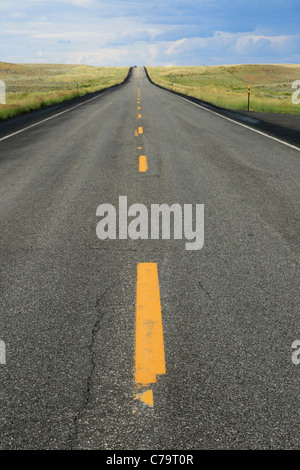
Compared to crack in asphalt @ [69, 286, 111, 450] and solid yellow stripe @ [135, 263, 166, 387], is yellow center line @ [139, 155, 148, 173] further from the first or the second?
crack in asphalt @ [69, 286, 111, 450]

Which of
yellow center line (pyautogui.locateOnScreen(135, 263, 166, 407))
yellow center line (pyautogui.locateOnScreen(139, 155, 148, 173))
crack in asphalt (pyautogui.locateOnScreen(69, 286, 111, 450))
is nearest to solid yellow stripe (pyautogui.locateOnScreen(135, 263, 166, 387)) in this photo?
yellow center line (pyautogui.locateOnScreen(135, 263, 166, 407))

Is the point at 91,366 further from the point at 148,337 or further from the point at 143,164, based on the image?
the point at 143,164

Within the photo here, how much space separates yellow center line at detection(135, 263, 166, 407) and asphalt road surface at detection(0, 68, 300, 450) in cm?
1

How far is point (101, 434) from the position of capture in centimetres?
210

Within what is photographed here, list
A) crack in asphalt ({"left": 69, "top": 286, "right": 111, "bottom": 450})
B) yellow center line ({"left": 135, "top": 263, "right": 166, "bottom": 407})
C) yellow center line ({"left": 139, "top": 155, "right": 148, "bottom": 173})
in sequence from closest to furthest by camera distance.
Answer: crack in asphalt ({"left": 69, "top": 286, "right": 111, "bottom": 450}) → yellow center line ({"left": 135, "top": 263, "right": 166, "bottom": 407}) → yellow center line ({"left": 139, "top": 155, "right": 148, "bottom": 173})

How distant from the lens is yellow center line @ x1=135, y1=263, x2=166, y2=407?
96.5 inches

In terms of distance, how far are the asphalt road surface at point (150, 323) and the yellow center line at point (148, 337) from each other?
0.04 feet

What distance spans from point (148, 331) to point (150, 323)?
10 cm

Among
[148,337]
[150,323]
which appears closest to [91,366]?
[148,337]

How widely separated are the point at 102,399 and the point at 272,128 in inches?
553

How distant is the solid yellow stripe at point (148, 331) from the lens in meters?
2.55

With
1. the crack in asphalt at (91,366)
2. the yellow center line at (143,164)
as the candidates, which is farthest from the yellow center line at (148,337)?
the yellow center line at (143,164)

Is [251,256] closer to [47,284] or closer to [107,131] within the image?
[47,284]

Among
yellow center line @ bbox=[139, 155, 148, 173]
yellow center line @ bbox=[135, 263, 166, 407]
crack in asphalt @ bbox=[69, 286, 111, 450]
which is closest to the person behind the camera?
crack in asphalt @ bbox=[69, 286, 111, 450]
